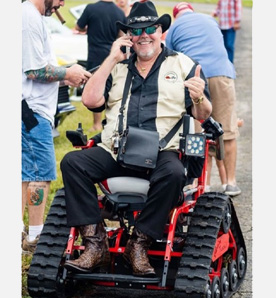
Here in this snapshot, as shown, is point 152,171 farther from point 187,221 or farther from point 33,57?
point 33,57

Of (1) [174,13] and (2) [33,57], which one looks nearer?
(2) [33,57]

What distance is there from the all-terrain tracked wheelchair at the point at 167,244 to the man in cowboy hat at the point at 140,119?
0.09 metres

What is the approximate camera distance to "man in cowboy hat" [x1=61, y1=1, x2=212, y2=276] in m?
5.43

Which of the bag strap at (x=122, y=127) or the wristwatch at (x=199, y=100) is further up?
the wristwatch at (x=199, y=100)

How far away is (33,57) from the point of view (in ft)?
21.0

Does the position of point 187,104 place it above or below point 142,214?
above

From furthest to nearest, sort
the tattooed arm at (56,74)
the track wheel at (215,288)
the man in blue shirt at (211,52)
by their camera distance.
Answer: the man in blue shirt at (211,52), the tattooed arm at (56,74), the track wheel at (215,288)

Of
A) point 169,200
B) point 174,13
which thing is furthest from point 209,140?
point 174,13

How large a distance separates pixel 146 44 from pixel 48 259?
1541 mm

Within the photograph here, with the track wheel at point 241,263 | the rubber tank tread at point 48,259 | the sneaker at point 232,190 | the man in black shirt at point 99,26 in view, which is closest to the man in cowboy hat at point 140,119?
the rubber tank tread at point 48,259

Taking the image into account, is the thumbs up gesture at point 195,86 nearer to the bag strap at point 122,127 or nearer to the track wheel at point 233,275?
the bag strap at point 122,127

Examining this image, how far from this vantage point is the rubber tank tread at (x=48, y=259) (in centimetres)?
548

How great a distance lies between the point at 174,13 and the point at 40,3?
2018 millimetres

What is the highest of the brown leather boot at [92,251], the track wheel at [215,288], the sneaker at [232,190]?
the brown leather boot at [92,251]
